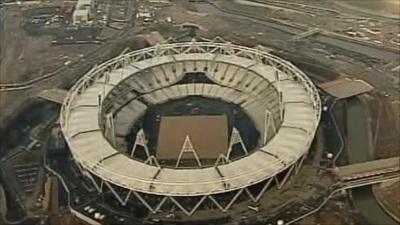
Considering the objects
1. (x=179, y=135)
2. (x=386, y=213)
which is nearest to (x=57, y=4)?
(x=179, y=135)

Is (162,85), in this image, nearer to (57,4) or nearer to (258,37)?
(258,37)

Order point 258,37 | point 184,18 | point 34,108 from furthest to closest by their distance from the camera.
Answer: point 184,18 → point 258,37 → point 34,108

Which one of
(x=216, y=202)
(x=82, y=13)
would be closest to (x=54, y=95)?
(x=82, y=13)

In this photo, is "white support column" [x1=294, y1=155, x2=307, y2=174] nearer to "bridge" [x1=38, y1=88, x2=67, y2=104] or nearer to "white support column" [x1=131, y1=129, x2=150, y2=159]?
"white support column" [x1=131, y1=129, x2=150, y2=159]

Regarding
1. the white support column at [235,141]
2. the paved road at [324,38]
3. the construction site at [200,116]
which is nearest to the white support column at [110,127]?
the construction site at [200,116]

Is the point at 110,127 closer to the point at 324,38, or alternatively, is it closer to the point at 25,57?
the point at 25,57
